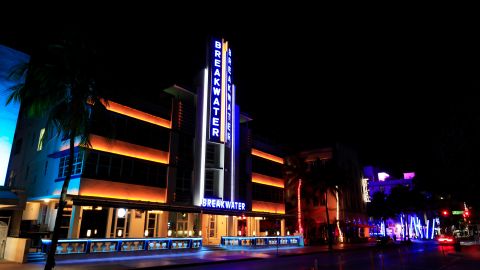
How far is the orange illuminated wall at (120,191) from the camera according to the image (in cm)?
2767

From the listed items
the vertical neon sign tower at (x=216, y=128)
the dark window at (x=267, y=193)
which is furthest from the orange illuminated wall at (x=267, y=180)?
the vertical neon sign tower at (x=216, y=128)

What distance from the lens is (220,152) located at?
131 ft

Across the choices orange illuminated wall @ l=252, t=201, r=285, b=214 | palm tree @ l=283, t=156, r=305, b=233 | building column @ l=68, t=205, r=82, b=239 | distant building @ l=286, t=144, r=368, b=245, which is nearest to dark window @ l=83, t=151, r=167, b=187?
building column @ l=68, t=205, r=82, b=239

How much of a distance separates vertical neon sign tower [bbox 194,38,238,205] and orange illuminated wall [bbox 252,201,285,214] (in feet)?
21.3

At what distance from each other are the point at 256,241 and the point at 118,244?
16317 mm

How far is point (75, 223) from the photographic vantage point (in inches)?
1070

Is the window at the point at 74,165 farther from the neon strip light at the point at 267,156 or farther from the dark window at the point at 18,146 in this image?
the neon strip light at the point at 267,156

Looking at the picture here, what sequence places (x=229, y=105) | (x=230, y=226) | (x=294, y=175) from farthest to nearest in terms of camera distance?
(x=294, y=175) < (x=229, y=105) < (x=230, y=226)

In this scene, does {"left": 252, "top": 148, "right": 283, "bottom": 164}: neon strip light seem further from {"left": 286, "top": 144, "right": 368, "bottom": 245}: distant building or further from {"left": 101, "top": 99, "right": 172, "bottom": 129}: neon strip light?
{"left": 101, "top": 99, "right": 172, "bottom": 129}: neon strip light

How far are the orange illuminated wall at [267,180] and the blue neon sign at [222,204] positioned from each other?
7284mm

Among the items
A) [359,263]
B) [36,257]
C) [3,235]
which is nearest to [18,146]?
[3,235]

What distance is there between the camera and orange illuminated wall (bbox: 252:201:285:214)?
45.9 metres

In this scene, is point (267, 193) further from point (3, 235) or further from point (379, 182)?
point (379, 182)

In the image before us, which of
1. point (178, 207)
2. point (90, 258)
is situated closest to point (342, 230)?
point (178, 207)
